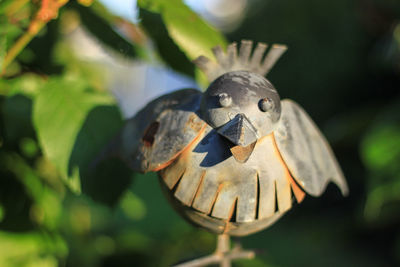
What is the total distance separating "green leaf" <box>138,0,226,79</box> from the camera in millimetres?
618

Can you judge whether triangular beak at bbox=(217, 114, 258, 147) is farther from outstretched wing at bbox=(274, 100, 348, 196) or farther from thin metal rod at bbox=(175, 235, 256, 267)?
thin metal rod at bbox=(175, 235, 256, 267)

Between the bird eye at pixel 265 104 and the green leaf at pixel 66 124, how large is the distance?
0.25m

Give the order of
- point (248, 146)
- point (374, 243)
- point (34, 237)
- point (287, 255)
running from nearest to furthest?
point (248, 146) < point (34, 237) < point (287, 255) < point (374, 243)

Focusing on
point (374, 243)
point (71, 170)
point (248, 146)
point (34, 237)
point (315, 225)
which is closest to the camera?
point (248, 146)

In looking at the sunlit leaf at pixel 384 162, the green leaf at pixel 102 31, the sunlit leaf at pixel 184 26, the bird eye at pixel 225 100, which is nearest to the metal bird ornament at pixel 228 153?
the bird eye at pixel 225 100

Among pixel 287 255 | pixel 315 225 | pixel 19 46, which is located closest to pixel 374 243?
pixel 315 225

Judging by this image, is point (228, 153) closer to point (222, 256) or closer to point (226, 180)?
point (226, 180)

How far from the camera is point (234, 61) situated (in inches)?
20.8

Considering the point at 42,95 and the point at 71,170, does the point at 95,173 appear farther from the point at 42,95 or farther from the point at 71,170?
the point at 42,95

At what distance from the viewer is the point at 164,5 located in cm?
63

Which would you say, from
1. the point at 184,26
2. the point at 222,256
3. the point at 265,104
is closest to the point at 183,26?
the point at 184,26

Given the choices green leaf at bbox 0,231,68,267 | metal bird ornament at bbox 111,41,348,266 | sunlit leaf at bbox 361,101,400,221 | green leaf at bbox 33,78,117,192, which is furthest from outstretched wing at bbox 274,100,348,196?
sunlit leaf at bbox 361,101,400,221

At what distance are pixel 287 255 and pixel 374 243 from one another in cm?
68

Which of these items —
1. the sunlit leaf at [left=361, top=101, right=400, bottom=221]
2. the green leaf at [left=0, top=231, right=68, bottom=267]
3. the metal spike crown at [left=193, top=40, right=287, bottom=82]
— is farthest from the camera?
the sunlit leaf at [left=361, top=101, right=400, bottom=221]
